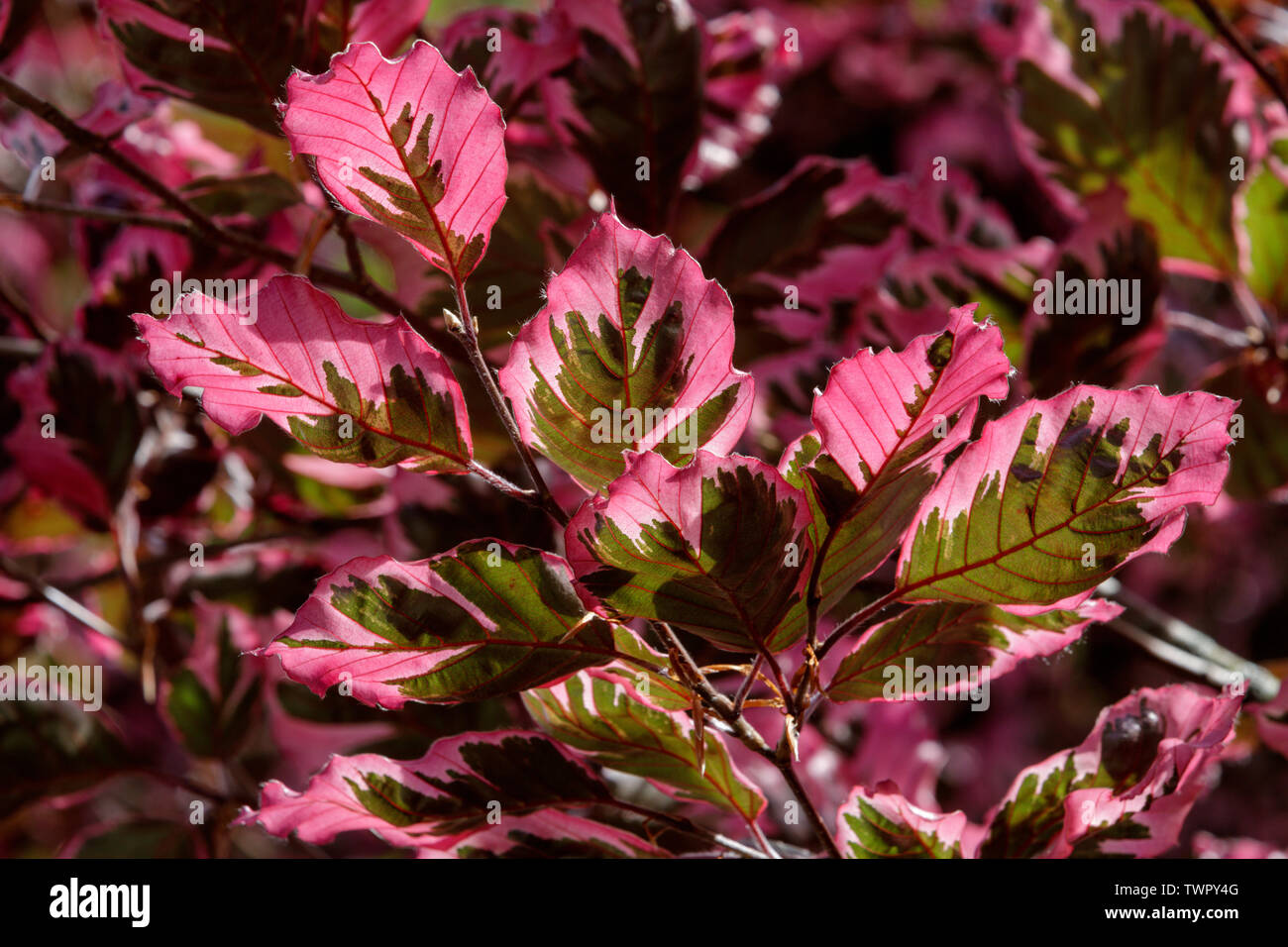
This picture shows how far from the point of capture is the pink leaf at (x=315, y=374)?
434 millimetres

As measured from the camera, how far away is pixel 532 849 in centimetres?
57

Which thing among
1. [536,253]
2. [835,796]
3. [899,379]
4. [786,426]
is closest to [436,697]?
[899,379]

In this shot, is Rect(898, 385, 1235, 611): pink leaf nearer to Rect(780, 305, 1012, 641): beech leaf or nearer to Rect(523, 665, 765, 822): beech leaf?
Rect(780, 305, 1012, 641): beech leaf

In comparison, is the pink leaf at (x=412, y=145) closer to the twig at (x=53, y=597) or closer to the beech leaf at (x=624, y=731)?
the beech leaf at (x=624, y=731)

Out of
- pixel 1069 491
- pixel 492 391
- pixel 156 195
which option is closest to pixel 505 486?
pixel 492 391

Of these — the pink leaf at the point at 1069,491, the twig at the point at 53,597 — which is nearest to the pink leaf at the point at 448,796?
the pink leaf at the point at 1069,491

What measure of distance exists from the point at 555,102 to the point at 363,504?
1.68 ft

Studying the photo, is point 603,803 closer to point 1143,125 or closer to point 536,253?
point 536,253

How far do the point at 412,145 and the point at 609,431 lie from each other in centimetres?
16

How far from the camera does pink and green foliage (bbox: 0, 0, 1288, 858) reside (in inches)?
17.5

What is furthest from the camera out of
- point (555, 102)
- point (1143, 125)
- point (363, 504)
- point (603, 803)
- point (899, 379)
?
point (363, 504)

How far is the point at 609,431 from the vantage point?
18.2 inches

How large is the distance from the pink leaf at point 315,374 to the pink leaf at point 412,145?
49mm

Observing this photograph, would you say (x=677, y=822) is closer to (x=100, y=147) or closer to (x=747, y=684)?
(x=747, y=684)
